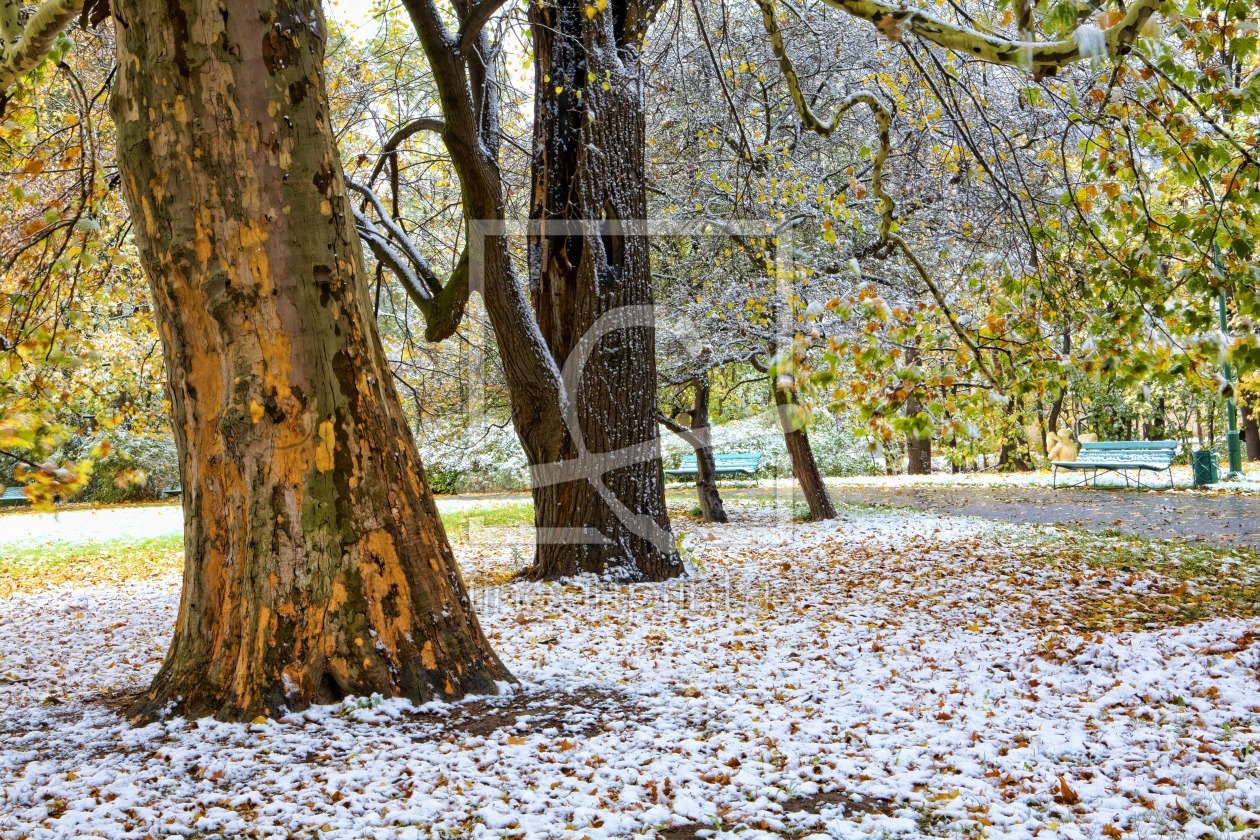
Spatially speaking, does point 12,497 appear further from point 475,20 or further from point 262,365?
point 262,365

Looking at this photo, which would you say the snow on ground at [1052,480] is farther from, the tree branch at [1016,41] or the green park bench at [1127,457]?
the tree branch at [1016,41]

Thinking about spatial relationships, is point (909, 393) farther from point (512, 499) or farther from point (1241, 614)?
point (512, 499)

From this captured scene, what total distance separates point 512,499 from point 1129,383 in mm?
16864

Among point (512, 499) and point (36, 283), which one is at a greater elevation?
point (36, 283)

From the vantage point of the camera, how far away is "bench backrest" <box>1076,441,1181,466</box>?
15.9 metres

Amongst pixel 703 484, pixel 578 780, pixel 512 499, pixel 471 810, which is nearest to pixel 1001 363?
pixel 578 780

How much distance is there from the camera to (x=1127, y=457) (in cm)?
1641

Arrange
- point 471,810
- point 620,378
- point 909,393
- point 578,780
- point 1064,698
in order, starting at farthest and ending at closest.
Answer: point 620,378 → point 909,393 → point 1064,698 → point 578,780 → point 471,810

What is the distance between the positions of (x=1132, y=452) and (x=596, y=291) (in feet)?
45.0

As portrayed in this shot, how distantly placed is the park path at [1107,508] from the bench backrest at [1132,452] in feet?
2.20

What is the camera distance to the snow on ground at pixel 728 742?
8.72 ft

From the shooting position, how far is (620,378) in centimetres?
728

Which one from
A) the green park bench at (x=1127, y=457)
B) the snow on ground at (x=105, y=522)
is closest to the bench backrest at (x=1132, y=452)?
the green park bench at (x=1127, y=457)

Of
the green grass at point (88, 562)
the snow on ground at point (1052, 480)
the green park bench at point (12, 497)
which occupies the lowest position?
the green grass at point (88, 562)
